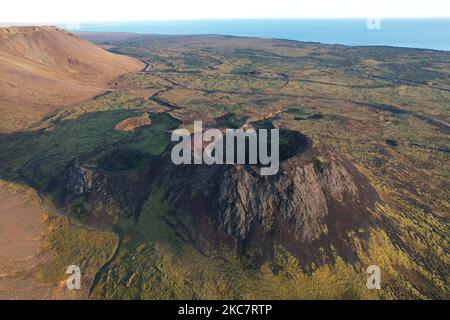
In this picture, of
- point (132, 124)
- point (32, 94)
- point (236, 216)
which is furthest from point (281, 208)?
point (32, 94)

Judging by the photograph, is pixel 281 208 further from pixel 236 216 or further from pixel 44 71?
pixel 44 71

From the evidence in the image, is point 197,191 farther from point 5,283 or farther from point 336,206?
point 5,283

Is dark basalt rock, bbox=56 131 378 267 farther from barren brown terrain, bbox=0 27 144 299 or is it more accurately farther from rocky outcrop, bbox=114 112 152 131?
rocky outcrop, bbox=114 112 152 131

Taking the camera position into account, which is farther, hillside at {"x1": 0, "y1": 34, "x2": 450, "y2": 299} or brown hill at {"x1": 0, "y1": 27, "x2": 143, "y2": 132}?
brown hill at {"x1": 0, "y1": 27, "x2": 143, "y2": 132}

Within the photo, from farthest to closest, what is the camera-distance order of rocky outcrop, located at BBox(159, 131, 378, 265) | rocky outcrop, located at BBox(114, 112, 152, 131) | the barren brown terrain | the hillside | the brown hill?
1. the brown hill
2. rocky outcrop, located at BBox(114, 112, 152, 131)
3. rocky outcrop, located at BBox(159, 131, 378, 265)
4. the barren brown terrain
5. the hillside

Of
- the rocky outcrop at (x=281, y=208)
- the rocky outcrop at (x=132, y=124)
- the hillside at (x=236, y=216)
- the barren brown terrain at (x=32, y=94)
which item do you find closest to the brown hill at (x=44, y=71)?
the barren brown terrain at (x=32, y=94)

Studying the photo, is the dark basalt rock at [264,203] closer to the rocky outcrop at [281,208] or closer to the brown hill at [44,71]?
the rocky outcrop at [281,208]

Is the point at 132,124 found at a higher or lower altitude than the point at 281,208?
lower

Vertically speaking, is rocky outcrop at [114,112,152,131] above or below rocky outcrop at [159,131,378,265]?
below

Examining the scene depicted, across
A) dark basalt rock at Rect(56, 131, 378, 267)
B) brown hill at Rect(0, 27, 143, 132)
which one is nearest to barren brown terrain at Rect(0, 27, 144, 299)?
brown hill at Rect(0, 27, 143, 132)
